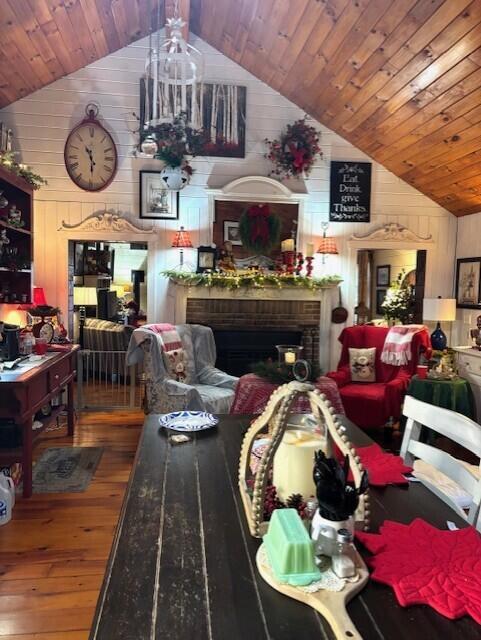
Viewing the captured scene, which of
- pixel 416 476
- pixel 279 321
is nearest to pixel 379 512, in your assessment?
pixel 416 476

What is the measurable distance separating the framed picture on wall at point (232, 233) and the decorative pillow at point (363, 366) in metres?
1.74

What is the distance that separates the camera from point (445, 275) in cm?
567

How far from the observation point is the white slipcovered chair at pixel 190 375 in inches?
154

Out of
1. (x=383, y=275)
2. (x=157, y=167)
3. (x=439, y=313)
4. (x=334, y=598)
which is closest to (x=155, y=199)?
(x=157, y=167)

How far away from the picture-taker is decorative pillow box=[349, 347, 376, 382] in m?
4.85

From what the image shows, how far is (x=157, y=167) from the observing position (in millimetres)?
5238

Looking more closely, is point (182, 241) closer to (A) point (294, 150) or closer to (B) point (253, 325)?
(B) point (253, 325)

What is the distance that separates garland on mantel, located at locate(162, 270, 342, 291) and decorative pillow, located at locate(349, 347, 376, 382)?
931mm

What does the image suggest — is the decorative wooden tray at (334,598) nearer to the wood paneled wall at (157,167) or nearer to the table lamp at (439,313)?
the table lamp at (439,313)

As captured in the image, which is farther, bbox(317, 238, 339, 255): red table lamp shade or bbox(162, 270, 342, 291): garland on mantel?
bbox(317, 238, 339, 255): red table lamp shade

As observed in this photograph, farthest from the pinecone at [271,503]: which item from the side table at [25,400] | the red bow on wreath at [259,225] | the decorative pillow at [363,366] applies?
the red bow on wreath at [259,225]

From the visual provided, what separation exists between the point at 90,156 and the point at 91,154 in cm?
2

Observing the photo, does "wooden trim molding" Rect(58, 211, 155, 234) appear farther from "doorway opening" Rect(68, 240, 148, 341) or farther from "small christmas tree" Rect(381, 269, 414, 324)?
"small christmas tree" Rect(381, 269, 414, 324)

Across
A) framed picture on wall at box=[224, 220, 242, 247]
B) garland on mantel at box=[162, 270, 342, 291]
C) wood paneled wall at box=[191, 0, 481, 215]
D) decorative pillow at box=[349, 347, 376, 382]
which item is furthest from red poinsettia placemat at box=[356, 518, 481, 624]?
framed picture on wall at box=[224, 220, 242, 247]
